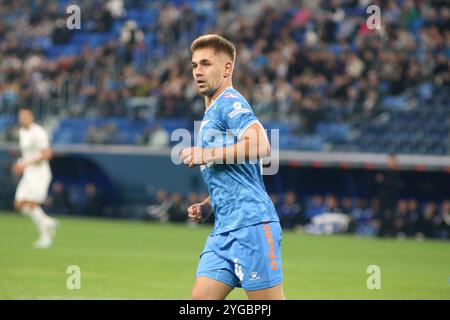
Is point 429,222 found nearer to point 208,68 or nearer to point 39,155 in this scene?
point 39,155

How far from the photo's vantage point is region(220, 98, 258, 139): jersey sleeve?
6.33m

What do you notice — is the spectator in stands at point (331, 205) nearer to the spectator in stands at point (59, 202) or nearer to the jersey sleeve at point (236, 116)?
the spectator in stands at point (59, 202)

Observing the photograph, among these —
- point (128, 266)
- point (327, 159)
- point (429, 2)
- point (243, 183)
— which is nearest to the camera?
point (243, 183)

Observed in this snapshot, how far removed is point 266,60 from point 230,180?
24.2 meters

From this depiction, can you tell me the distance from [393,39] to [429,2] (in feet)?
7.35

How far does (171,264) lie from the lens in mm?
16047

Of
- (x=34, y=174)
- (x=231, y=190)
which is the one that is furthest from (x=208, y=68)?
(x=34, y=174)

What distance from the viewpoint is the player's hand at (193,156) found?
610 centimetres

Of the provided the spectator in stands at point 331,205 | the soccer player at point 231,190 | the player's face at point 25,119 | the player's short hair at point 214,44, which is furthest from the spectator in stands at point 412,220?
the player's short hair at point 214,44

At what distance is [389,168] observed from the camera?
24.5 metres

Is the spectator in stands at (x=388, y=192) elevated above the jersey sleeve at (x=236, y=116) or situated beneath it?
elevated above

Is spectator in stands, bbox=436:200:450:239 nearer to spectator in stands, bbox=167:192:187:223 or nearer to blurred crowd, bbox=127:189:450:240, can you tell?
blurred crowd, bbox=127:189:450:240
